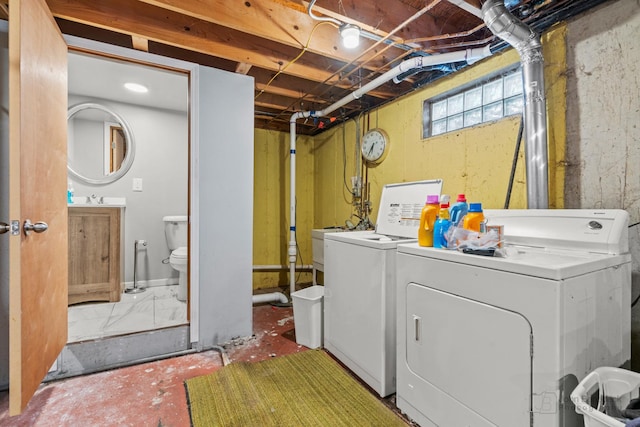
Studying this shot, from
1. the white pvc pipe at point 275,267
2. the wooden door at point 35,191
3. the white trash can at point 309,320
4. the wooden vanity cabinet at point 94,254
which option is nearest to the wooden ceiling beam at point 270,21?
the wooden door at point 35,191

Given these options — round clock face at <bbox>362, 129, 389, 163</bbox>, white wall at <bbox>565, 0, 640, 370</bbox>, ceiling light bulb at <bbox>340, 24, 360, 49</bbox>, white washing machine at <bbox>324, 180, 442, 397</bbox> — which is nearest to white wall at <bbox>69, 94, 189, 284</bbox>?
round clock face at <bbox>362, 129, 389, 163</bbox>

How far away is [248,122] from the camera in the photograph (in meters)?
2.32

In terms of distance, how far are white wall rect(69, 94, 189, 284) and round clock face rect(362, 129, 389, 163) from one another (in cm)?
220

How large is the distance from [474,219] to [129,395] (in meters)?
2.02

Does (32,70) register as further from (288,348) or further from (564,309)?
(564,309)

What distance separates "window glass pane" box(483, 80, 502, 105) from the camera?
196cm

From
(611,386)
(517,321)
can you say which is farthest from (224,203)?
(611,386)

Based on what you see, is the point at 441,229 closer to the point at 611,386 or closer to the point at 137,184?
the point at 611,386

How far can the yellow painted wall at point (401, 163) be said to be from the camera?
1.67m

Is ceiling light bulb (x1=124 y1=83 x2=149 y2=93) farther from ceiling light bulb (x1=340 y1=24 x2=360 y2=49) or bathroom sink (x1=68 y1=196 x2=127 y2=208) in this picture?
ceiling light bulb (x1=340 y1=24 x2=360 y2=49)

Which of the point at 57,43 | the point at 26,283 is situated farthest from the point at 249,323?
the point at 57,43

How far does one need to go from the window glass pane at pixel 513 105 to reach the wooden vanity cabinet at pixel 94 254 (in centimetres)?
333

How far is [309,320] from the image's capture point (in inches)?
86.6

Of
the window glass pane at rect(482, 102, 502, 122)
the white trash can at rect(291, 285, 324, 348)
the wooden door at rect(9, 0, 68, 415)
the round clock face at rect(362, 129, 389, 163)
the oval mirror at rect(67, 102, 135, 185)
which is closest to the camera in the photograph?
the wooden door at rect(9, 0, 68, 415)
